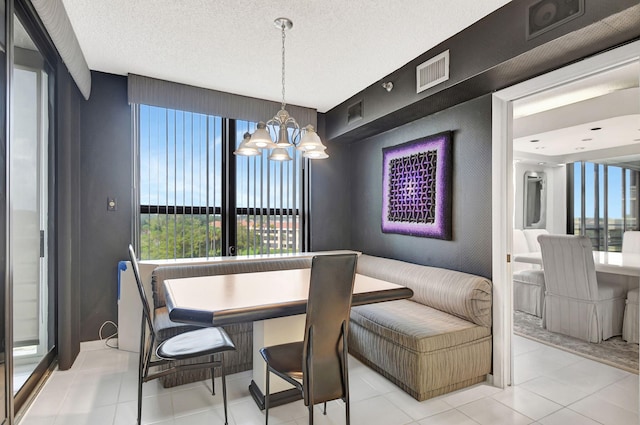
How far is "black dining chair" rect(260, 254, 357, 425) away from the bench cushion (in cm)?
83

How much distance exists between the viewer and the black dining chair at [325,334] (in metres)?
1.54

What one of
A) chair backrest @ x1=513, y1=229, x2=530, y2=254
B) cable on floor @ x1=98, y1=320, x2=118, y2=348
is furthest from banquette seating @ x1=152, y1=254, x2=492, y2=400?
chair backrest @ x1=513, y1=229, x2=530, y2=254

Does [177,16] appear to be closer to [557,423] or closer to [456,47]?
[456,47]

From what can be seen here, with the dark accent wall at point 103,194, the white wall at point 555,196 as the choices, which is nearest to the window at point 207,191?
the dark accent wall at point 103,194

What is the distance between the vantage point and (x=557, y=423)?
197 centimetres

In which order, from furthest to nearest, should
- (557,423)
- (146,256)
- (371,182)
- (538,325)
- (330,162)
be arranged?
(330,162), (371,182), (538,325), (146,256), (557,423)

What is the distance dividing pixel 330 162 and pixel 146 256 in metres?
2.43

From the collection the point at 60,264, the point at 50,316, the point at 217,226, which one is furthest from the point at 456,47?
the point at 50,316

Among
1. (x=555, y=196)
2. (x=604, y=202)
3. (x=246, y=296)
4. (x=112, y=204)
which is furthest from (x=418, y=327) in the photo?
(x=604, y=202)

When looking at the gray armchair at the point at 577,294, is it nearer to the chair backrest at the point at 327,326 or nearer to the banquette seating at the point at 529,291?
the banquette seating at the point at 529,291

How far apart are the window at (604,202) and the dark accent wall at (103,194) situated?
285 inches

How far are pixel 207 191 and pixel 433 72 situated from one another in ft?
8.29

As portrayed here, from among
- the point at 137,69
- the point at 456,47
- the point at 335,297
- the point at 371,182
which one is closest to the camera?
the point at 335,297

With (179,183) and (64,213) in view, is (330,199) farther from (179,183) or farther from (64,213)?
(64,213)
